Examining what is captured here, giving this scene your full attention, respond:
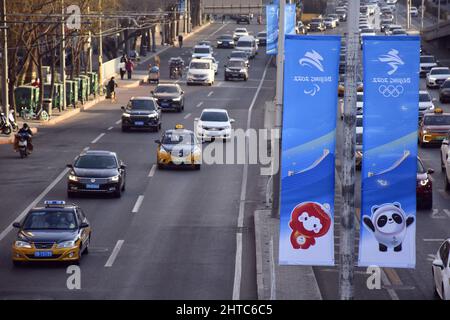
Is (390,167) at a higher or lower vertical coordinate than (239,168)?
higher

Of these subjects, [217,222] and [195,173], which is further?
[195,173]

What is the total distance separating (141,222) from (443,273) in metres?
13.4

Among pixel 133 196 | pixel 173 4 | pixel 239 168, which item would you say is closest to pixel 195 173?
pixel 239 168

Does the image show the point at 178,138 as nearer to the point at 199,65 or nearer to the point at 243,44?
the point at 199,65

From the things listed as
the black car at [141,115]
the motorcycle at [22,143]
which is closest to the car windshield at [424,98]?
the black car at [141,115]

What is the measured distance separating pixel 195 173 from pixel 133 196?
6.08 meters

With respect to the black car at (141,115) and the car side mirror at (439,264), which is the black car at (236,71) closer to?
the black car at (141,115)

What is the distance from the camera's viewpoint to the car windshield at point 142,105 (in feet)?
189

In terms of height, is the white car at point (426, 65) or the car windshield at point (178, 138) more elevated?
the car windshield at point (178, 138)

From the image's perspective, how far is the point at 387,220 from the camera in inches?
843

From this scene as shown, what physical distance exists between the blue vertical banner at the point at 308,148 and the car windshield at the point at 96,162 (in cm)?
1803

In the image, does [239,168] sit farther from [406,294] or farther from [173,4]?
[173,4]

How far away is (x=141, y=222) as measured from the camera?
35.0m

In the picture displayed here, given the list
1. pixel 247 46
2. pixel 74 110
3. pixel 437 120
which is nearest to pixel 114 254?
pixel 437 120
